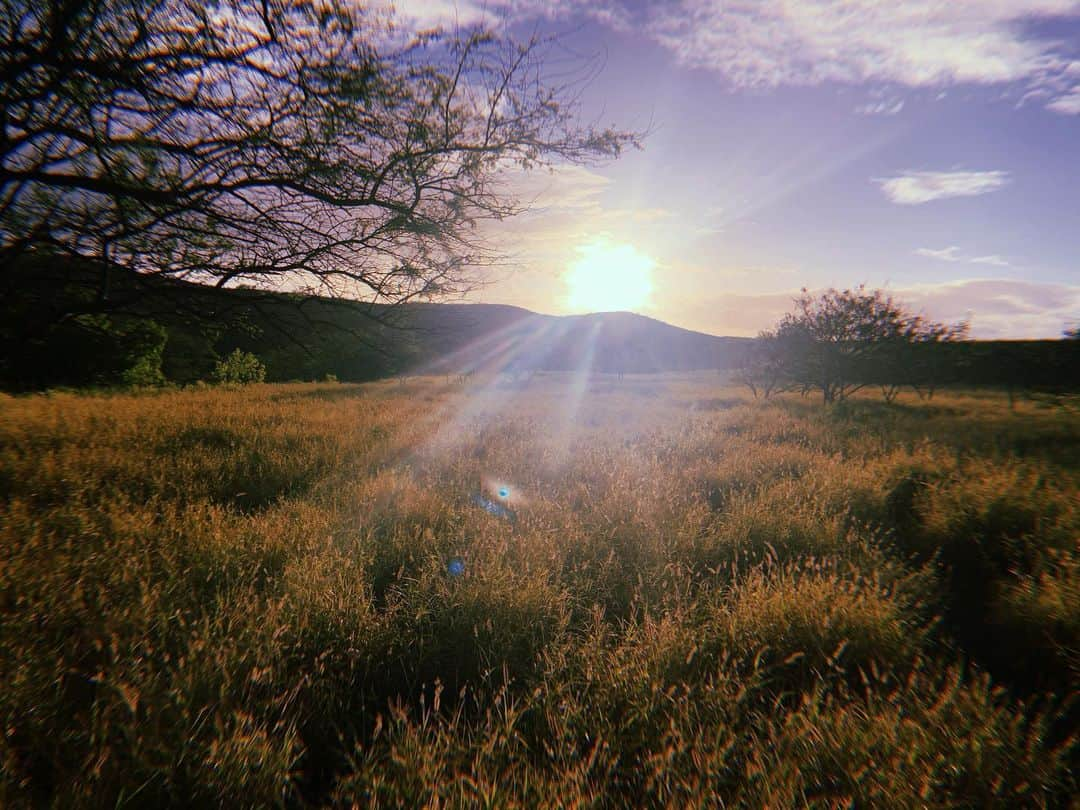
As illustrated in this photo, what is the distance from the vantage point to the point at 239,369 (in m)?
30.7

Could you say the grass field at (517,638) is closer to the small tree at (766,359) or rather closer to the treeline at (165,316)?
the treeline at (165,316)

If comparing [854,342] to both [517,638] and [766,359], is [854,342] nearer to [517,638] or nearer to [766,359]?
[766,359]

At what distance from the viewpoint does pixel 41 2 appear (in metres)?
2.55

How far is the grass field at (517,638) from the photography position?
4.81 ft

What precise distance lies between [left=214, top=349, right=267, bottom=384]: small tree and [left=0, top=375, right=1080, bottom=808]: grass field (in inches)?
1158

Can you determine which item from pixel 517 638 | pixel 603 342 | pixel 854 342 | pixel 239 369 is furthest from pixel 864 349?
pixel 603 342

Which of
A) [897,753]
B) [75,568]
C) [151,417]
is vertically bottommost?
[151,417]

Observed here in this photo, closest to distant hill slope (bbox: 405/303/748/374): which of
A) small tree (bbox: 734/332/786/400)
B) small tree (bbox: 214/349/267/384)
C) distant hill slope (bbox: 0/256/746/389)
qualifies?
small tree (bbox: 214/349/267/384)

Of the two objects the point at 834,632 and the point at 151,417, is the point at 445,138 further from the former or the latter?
the point at 151,417

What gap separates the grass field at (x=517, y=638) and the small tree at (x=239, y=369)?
29.4 m

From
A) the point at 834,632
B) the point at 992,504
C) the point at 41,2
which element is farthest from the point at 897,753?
the point at 41,2

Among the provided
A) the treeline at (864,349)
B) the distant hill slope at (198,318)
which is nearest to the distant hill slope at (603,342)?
the treeline at (864,349)

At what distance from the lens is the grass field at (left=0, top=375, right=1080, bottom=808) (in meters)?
1.47

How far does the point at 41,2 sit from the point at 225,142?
105cm
